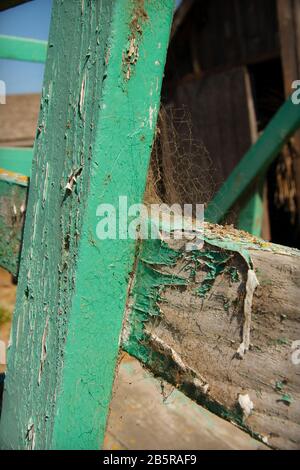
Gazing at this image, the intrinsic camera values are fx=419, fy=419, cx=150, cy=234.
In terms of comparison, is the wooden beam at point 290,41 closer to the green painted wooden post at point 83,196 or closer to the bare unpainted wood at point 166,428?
the bare unpainted wood at point 166,428

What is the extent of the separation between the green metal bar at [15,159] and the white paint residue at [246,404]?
1.48m

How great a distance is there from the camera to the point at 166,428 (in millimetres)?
2209

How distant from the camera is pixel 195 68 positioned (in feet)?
17.4

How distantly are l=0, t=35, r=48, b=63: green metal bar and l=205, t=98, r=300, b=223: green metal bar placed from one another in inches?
45.7

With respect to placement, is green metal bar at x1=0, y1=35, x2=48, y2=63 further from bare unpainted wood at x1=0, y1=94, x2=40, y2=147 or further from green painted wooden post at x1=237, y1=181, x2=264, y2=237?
bare unpainted wood at x1=0, y1=94, x2=40, y2=147

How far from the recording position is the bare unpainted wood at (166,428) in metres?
2.09

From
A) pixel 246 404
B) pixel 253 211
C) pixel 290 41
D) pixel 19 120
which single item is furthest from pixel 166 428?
pixel 19 120

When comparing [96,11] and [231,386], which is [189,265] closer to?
[231,386]

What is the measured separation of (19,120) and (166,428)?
538 centimetres

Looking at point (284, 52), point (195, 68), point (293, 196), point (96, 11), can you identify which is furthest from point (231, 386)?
point (195, 68)

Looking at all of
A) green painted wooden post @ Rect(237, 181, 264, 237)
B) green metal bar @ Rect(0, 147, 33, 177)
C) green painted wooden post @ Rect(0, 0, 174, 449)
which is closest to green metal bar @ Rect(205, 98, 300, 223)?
green painted wooden post @ Rect(237, 181, 264, 237)

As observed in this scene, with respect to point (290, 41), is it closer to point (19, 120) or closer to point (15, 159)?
point (15, 159)

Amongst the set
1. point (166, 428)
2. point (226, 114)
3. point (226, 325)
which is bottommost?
point (166, 428)

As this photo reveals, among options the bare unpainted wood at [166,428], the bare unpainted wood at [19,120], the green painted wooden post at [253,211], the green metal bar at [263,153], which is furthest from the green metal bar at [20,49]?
the bare unpainted wood at [19,120]
